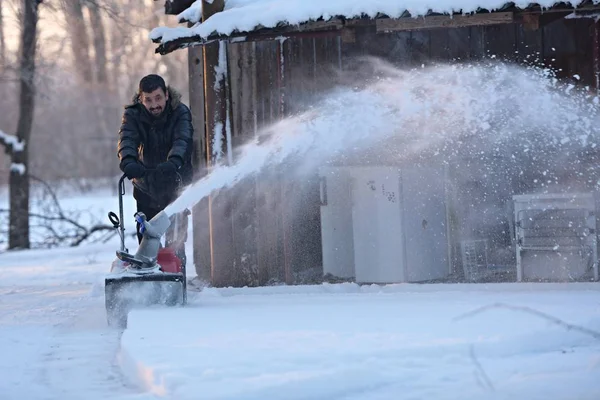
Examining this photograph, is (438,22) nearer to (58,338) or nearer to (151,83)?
(151,83)

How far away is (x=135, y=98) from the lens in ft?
30.0

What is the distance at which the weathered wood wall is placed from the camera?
10.6m

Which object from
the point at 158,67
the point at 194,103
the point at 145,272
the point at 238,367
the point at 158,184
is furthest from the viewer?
the point at 158,67

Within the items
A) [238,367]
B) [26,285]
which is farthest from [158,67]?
[238,367]

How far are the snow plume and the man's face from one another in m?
1.22

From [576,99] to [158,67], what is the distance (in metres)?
40.8

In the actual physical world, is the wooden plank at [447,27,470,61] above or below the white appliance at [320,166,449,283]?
above

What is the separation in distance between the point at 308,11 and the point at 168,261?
292cm

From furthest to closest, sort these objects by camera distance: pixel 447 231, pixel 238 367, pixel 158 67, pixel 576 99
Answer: pixel 158 67
pixel 447 231
pixel 576 99
pixel 238 367

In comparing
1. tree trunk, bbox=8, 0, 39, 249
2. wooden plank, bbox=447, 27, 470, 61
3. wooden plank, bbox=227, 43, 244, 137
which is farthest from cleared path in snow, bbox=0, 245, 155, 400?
tree trunk, bbox=8, 0, 39, 249

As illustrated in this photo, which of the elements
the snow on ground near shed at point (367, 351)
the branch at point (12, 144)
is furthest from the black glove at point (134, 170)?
the branch at point (12, 144)

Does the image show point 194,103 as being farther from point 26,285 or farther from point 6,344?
point 6,344

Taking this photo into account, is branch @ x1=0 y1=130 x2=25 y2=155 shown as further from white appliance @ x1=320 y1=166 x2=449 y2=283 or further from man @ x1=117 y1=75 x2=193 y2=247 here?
man @ x1=117 y1=75 x2=193 y2=247

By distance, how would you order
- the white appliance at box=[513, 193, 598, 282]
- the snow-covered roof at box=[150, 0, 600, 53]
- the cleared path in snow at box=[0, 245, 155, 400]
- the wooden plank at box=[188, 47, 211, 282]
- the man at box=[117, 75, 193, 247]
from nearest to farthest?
the cleared path in snow at box=[0, 245, 155, 400]
the man at box=[117, 75, 193, 247]
the snow-covered roof at box=[150, 0, 600, 53]
the white appliance at box=[513, 193, 598, 282]
the wooden plank at box=[188, 47, 211, 282]
